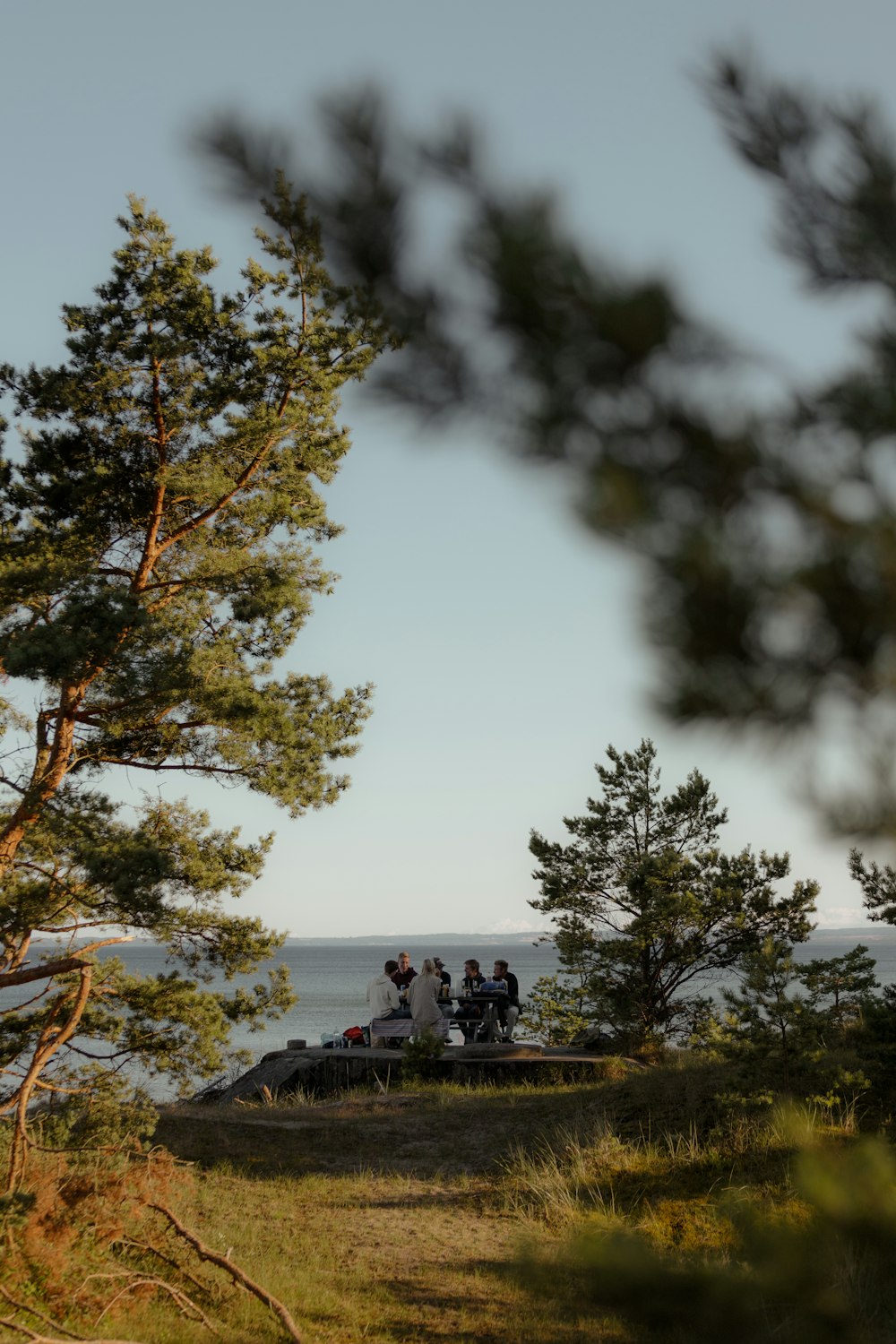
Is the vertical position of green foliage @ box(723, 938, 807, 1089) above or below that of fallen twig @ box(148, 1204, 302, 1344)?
above

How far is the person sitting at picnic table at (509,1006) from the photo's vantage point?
617 inches

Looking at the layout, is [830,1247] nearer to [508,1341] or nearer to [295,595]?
[508,1341]

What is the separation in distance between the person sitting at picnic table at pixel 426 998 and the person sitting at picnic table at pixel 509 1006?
113 centimetres

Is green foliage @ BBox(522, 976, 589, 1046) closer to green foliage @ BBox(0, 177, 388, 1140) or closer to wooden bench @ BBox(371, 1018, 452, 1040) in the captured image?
wooden bench @ BBox(371, 1018, 452, 1040)

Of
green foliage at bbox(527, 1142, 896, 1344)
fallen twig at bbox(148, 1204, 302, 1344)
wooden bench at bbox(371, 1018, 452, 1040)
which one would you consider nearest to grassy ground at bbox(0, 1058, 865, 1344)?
fallen twig at bbox(148, 1204, 302, 1344)

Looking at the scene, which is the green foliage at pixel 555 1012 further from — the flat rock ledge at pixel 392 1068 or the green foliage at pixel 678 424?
the green foliage at pixel 678 424

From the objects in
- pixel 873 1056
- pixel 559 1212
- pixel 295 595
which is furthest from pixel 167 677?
pixel 873 1056

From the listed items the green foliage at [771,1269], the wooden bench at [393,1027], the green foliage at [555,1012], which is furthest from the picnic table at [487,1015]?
the green foliage at [771,1269]

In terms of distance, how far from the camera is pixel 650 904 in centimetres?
1581

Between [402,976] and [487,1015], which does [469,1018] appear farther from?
[402,976]

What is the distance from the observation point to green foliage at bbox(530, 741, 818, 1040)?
15711 mm

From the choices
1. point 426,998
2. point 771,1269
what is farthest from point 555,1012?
point 771,1269

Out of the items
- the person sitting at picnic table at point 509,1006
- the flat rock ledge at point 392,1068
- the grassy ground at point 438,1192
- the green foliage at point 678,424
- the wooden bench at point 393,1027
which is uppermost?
the green foliage at point 678,424

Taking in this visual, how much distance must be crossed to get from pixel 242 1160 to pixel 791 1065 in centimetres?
517
